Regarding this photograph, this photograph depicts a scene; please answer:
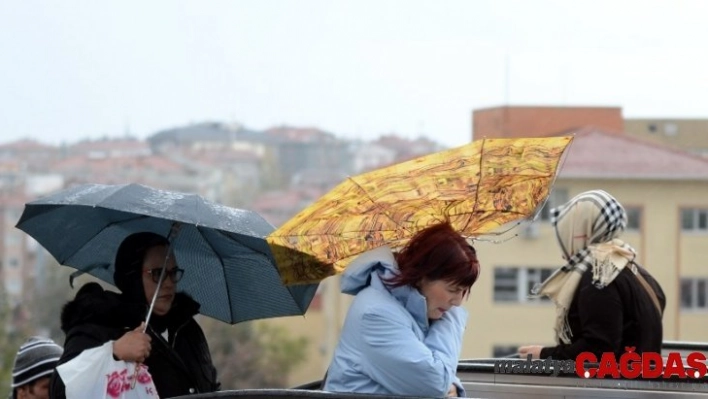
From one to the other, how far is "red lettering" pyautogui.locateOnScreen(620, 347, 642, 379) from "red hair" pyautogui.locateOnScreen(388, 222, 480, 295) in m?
0.72

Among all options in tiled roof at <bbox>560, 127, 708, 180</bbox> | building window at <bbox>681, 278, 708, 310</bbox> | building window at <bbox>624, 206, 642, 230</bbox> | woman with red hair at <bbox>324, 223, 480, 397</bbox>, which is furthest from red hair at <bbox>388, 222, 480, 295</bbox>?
building window at <bbox>681, 278, 708, 310</bbox>

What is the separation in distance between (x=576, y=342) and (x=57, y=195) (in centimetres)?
201

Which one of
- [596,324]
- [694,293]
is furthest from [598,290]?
[694,293]

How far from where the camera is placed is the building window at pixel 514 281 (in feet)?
200

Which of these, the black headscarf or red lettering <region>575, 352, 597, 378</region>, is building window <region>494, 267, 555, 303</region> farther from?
the black headscarf

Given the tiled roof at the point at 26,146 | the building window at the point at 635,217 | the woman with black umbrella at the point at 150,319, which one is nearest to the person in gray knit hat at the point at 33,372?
the woman with black umbrella at the point at 150,319

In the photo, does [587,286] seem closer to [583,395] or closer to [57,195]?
[583,395]

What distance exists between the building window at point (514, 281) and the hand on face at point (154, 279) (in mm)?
56321

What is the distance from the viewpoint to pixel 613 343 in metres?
4.89

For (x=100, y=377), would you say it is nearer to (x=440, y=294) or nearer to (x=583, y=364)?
(x=440, y=294)

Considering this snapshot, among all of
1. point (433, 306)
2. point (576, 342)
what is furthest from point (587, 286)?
point (433, 306)

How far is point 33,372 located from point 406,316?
193 cm

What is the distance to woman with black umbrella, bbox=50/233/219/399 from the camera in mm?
4414

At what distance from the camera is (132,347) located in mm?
4238
